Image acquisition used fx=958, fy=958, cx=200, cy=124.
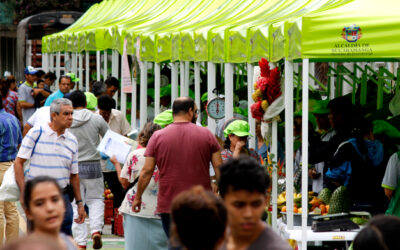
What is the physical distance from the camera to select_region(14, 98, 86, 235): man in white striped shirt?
8.38 meters

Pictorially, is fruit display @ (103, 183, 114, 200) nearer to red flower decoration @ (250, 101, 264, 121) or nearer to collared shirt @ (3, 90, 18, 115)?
red flower decoration @ (250, 101, 264, 121)

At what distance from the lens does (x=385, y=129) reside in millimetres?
9141

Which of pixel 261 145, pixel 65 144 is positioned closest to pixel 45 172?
pixel 65 144

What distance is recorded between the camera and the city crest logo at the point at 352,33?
23.8 ft

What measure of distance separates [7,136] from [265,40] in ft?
11.0

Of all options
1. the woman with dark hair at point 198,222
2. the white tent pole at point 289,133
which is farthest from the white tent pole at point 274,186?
the woman with dark hair at point 198,222

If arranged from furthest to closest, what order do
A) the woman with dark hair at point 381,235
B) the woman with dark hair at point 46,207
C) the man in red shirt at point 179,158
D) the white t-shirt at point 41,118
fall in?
the white t-shirt at point 41,118
the man in red shirt at point 179,158
the woman with dark hair at point 46,207
the woman with dark hair at point 381,235

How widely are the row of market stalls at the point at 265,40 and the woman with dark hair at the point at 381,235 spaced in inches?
135

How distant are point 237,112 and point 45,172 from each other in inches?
164

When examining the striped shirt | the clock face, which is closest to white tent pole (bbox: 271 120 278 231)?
the striped shirt

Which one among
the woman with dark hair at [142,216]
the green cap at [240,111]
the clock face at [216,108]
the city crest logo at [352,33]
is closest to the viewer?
the city crest logo at [352,33]

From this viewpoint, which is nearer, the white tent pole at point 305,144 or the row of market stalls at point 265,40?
the row of market stalls at point 265,40

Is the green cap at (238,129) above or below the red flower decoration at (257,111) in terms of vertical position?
below

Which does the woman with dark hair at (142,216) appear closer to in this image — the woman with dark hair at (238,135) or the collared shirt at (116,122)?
the woman with dark hair at (238,135)
